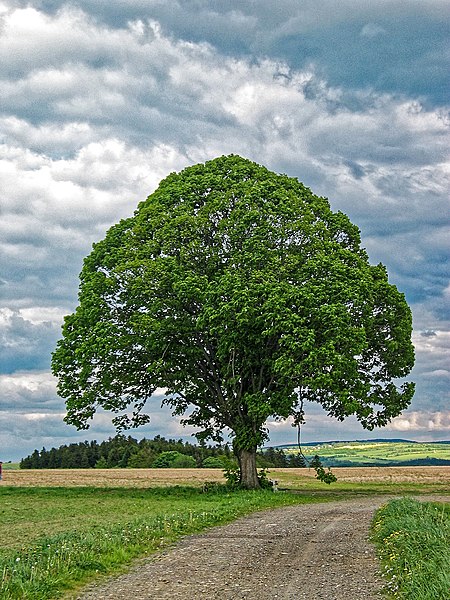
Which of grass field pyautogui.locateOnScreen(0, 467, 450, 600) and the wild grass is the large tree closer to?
grass field pyautogui.locateOnScreen(0, 467, 450, 600)

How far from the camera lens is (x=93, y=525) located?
22844 mm

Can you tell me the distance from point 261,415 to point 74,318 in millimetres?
11233

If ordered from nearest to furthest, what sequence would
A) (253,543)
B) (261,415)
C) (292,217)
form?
(253,543), (261,415), (292,217)

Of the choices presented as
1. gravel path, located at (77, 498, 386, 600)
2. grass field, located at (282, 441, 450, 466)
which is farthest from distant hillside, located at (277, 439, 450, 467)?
gravel path, located at (77, 498, 386, 600)

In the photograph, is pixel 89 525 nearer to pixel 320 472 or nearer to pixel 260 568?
pixel 260 568

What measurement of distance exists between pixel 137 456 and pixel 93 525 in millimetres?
75709

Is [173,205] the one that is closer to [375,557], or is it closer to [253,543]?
[253,543]

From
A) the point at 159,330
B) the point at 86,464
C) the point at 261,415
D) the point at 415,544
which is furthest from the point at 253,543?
the point at 86,464

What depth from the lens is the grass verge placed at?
13534 mm

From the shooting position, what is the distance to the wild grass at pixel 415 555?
10.8m

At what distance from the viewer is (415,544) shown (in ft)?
47.8

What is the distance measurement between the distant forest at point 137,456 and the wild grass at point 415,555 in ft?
235

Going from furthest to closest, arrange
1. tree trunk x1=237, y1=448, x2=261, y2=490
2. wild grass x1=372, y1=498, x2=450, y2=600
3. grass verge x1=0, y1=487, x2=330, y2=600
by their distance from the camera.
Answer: tree trunk x1=237, y1=448, x2=261, y2=490 → grass verge x1=0, y1=487, x2=330, y2=600 → wild grass x1=372, y1=498, x2=450, y2=600

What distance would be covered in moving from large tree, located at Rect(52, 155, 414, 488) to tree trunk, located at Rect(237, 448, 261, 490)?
7cm
